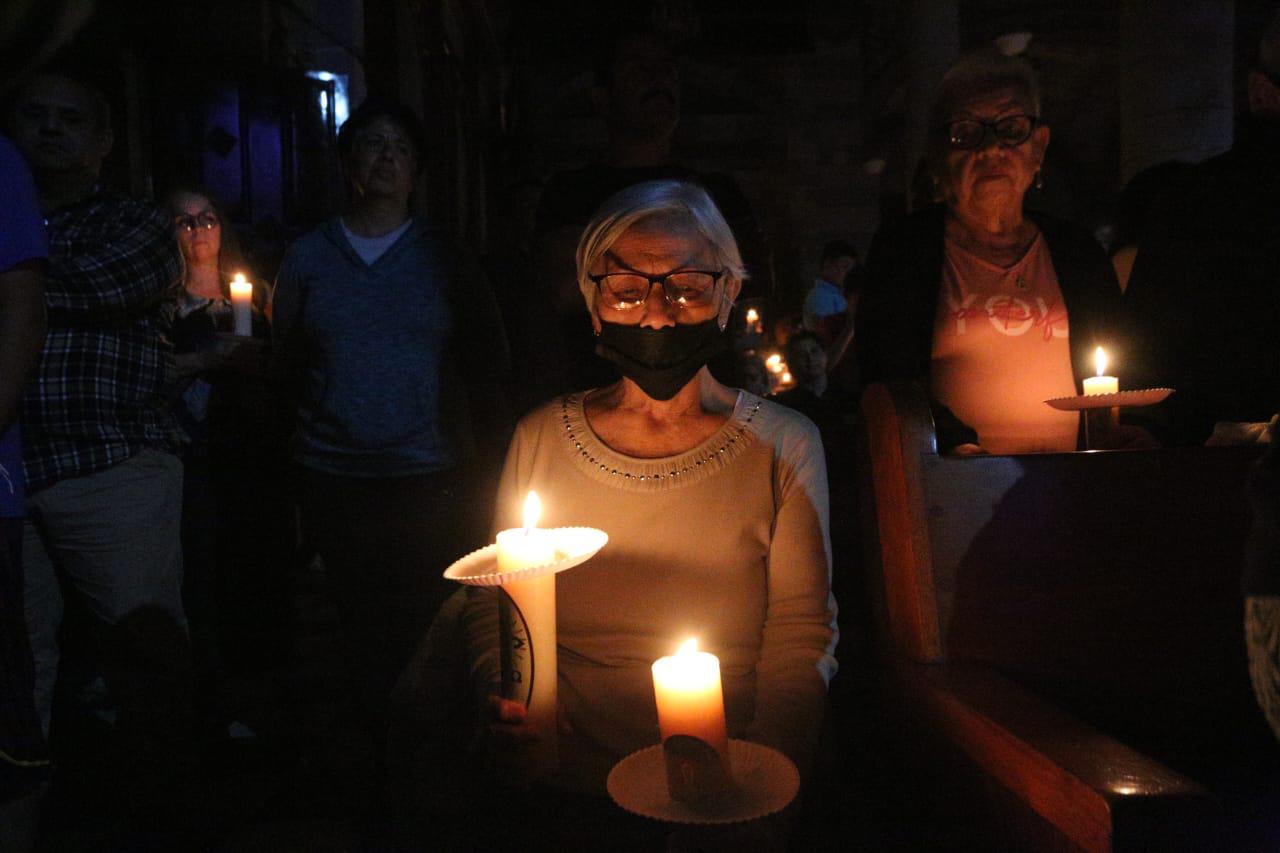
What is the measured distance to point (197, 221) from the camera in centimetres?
355

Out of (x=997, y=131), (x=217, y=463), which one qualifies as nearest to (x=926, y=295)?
(x=997, y=131)

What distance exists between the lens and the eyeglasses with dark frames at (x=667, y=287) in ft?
5.92

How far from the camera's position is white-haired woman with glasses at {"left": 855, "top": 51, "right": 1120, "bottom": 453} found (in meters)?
2.50

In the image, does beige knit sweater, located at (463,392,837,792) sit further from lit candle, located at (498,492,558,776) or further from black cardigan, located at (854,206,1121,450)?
black cardigan, located at (854,206,1121,450)

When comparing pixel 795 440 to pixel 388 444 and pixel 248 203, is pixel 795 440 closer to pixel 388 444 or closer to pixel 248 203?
pixel 388 444

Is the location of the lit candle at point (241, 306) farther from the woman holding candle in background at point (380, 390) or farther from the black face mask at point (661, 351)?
the black face mask at point (661, 351)

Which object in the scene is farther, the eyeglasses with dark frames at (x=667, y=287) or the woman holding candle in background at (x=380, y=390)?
the woman holding candle in background at (x=380, y=390)

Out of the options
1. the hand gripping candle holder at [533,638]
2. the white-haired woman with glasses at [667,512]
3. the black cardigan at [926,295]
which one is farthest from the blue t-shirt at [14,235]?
the black cardigan at [926,295]

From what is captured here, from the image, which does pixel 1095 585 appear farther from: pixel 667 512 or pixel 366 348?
pixel 366 348

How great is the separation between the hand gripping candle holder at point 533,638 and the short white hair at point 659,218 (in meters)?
0.71

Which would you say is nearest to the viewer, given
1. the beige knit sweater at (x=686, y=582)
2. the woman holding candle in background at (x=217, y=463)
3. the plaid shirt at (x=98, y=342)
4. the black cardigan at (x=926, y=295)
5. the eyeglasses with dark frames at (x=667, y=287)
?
the beige knit sweater at (x=686, y=582)

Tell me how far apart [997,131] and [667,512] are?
5.01ft

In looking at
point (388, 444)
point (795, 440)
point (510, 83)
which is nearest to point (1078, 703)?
point (795, 440)

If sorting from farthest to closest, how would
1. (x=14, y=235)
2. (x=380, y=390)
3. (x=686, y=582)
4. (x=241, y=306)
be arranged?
(x=241, y=306)
(x=380, y=390)
(x=14, y=235)
(x=686, y=582)
